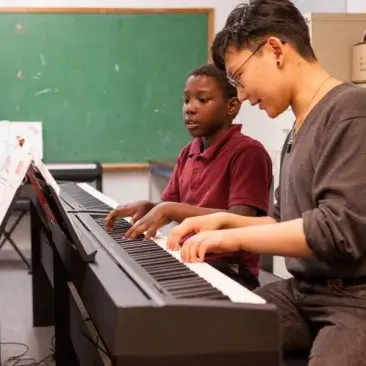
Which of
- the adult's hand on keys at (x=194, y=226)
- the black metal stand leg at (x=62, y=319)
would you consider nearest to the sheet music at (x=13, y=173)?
the adult's hand on keys at (x=194, y=226)

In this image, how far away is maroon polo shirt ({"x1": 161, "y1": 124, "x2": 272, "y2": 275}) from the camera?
A: 1.59 meters

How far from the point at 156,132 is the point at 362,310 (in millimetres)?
3057

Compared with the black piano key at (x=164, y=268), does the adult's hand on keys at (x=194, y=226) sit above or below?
above

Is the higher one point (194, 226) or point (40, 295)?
point (194, 226)

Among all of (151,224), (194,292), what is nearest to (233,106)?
(151,224)

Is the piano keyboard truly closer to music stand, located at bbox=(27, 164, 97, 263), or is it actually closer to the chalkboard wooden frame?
music stand, located at bbox=(27, 164, 97, 263)

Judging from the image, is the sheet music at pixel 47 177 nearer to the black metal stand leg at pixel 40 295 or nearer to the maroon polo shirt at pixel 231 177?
the maroon polo shirt at pixel 231 177

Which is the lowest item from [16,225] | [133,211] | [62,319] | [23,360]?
[23,360]

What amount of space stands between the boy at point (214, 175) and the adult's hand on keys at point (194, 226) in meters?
0.13

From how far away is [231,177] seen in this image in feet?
5.45

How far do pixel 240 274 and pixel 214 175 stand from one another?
32 centimetres

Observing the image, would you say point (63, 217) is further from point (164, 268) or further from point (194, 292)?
point (194, 292)

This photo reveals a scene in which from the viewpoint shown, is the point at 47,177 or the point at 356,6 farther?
the point at 356,6

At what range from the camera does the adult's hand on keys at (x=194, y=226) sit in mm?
1226
